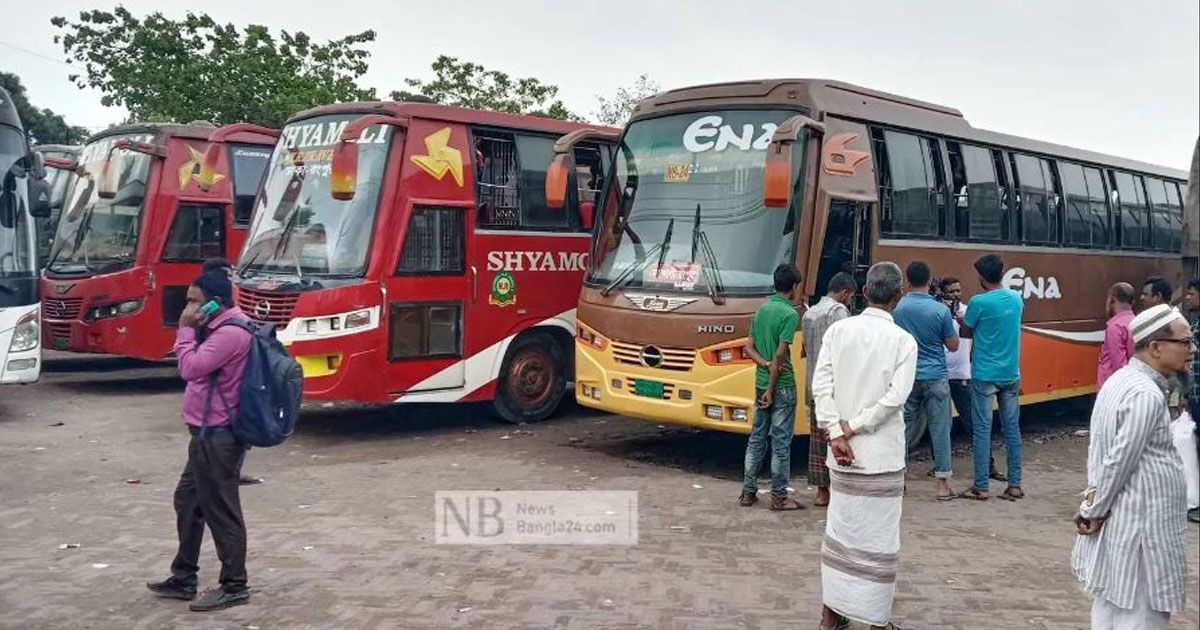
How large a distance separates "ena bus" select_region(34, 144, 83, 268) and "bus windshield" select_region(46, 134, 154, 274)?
281 millimetres

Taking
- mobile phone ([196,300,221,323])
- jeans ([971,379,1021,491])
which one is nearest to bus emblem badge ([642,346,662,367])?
jeans ([971,379,1021,491])

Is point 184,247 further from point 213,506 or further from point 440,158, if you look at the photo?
point 213,506

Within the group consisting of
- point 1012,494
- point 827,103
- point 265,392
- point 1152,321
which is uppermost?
point 827,103

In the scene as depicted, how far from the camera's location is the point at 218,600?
18.9ft

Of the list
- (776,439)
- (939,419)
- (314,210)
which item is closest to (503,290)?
(314,210)

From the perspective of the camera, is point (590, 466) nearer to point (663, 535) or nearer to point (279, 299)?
point (663, 535)

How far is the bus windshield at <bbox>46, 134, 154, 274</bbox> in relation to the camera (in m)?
14.2

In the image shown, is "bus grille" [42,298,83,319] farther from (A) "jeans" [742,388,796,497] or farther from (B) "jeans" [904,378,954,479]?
(B) "jeans" [904,378,954,479]

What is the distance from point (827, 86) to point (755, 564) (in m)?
4.56

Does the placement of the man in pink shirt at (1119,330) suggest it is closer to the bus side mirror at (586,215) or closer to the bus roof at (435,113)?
the bus roof at (435,113)

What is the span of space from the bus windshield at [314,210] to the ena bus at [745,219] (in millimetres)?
2104

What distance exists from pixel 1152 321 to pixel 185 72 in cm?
2267

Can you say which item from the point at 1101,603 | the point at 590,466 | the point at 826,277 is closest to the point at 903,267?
the point at 826,277

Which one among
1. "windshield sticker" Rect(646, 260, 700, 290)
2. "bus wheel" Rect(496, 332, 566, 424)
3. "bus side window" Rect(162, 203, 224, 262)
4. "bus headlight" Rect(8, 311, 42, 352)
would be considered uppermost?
"bus side window" Rect(162, 203, 224, 262)
